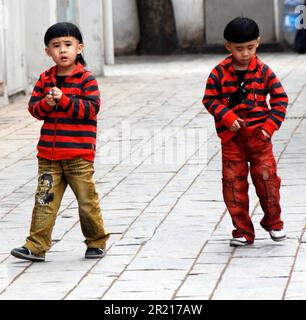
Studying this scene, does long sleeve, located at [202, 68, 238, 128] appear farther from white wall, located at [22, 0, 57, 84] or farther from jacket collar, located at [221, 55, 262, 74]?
white wall, located at [22, 0, 57, 84]

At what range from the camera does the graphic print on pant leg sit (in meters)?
7.73

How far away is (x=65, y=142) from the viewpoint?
7652 mm

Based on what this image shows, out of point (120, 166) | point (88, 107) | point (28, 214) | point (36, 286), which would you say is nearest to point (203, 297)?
point (36, 286)

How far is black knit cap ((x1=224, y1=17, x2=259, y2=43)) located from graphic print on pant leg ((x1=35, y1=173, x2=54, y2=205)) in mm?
1431

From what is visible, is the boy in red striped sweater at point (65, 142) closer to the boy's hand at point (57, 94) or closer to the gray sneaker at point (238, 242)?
the boy's hand at point (57, 94)

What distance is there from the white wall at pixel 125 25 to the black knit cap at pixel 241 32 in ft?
66.1

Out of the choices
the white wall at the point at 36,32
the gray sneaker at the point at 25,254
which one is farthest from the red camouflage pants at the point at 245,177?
Result: the white wall at the point at 36,32

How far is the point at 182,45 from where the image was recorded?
1107 inches

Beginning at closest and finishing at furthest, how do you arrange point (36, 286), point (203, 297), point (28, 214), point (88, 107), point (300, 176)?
point (203, 297) → point (36, 286) → point (88, 107) → point (28, 214) → point (300, 176)

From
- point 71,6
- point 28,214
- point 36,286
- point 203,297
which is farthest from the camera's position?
point 71,6

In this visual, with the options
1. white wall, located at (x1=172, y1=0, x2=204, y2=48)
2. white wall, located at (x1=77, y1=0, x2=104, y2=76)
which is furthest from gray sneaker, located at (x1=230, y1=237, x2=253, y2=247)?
white wall, located at (x1=172, y1=0, x2=204, y2=48)

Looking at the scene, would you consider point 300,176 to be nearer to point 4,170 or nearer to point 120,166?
point 120,166

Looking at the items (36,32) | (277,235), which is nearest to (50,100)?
(277,235)

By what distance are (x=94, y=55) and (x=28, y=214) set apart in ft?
41.0
